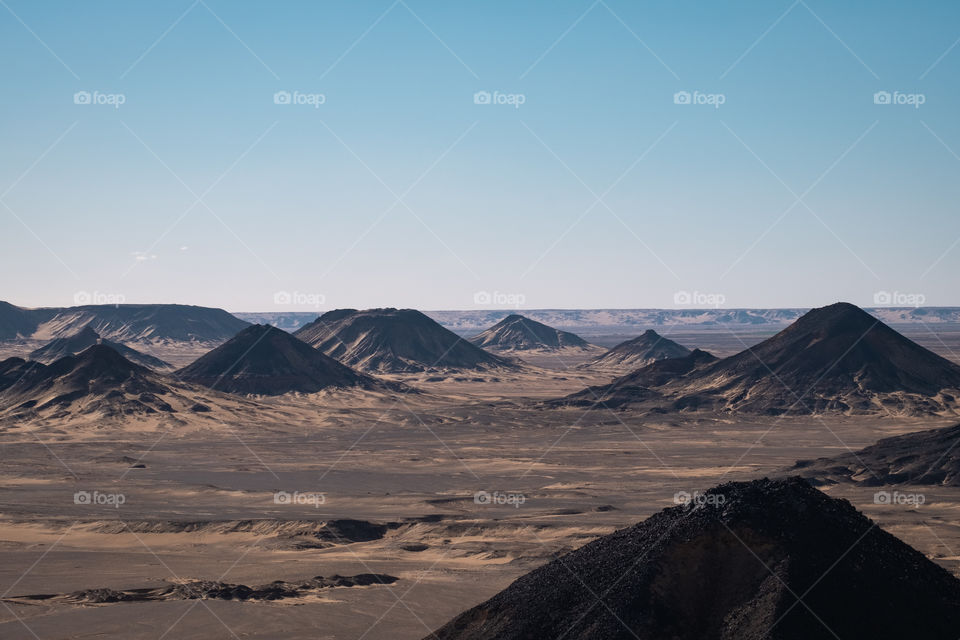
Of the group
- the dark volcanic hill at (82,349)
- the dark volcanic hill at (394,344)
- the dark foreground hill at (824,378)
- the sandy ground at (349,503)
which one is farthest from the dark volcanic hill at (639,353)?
the dark volcanic hill at (82,349)

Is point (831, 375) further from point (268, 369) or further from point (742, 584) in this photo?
point (742, 584)

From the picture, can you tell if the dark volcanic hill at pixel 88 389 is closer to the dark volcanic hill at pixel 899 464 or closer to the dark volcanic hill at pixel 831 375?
the dark volcanic hill at pixel 831 375

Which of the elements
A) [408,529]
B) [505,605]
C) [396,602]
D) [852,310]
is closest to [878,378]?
[852,310]

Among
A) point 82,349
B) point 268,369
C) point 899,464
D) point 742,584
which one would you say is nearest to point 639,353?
point 268,369

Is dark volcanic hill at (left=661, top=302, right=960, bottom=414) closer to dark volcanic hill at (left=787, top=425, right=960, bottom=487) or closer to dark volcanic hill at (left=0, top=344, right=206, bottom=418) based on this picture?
dark volcanic hill at (left=787, top=425, right=960, bottom=487)

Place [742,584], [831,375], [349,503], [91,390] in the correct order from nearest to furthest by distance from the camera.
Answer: [742,584] < [349,503] < [91,390] < [831,375]

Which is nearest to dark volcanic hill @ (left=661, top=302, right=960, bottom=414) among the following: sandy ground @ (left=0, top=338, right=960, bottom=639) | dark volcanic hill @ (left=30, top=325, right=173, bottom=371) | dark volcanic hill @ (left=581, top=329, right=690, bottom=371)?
sandy ground @ (left=0, top=338, right=960, bottom=639)

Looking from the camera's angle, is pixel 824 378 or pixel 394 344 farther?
pixel 394 344
